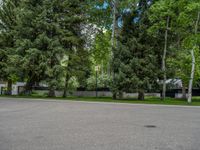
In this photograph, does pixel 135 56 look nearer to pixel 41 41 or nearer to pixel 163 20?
pixel 163 20

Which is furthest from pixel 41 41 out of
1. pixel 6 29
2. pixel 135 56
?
pixel 135 56

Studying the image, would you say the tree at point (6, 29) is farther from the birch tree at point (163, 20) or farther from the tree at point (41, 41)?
the birch tree at point (163, 20)

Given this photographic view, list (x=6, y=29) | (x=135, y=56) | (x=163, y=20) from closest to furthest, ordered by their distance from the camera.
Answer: (x=163, y=20) < (x=135, y=56) < (x=6, y=29)

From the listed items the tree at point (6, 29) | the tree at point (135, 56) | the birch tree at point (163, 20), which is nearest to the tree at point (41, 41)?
the tree at point (6, 29)

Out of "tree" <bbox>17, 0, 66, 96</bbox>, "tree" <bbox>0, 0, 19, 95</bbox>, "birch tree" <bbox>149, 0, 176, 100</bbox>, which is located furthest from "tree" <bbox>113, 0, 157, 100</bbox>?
"tree" <bbox>0, 0, 19, 95</bbox>

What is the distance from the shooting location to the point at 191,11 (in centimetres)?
2495

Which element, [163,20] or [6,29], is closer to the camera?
[163,20]

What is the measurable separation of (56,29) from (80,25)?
444 cm

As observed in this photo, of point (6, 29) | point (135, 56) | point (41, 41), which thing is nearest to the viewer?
point (135, 56)

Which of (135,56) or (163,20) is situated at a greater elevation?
(163,20)

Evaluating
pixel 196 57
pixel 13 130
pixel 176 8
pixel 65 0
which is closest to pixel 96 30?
pixel 65 0

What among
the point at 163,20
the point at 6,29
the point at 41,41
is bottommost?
the point at 41,41

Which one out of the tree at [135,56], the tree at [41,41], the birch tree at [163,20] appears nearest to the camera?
the birch tree at [163,20]

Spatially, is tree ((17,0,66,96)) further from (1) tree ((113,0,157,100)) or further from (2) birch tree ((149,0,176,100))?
(2) birch tree ((149,0,176,100))
